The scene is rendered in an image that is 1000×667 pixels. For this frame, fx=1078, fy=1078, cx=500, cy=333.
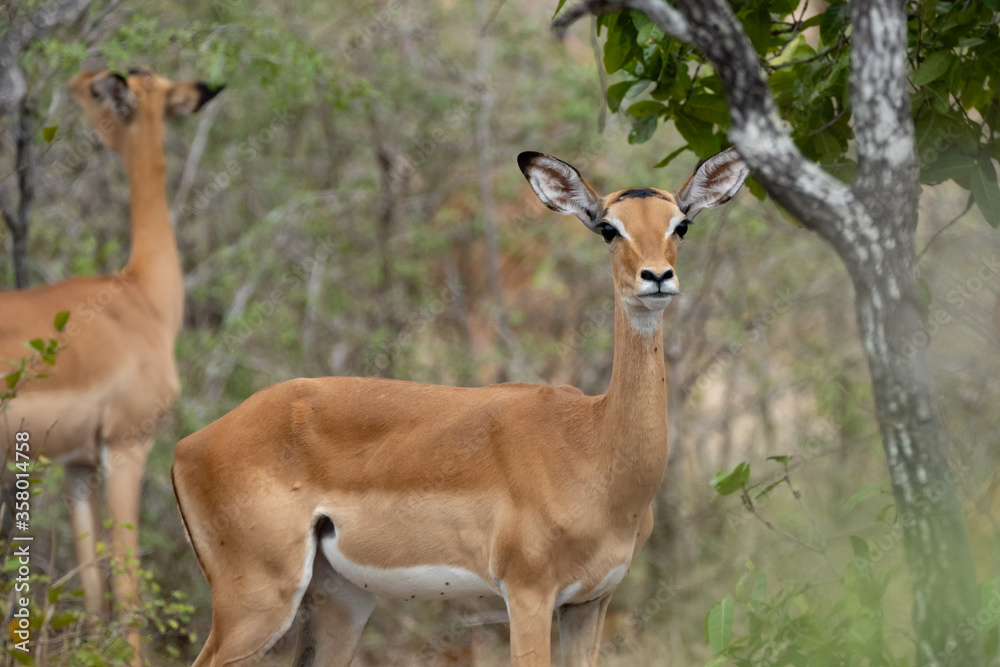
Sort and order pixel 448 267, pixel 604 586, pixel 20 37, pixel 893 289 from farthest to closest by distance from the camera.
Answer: pixel 448 267 → pixel 20 37 → pixel 604 586 → pixel 893 289

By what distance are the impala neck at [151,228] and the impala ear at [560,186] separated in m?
3.05

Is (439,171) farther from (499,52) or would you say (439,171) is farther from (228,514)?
(228,514)

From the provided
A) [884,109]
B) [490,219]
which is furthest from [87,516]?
[884,109]

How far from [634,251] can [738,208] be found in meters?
5.26

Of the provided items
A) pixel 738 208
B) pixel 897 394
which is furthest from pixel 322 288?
pixel 897 394

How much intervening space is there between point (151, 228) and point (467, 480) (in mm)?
3294

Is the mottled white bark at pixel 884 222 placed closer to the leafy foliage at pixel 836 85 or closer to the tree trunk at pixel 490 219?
the leafy foliage at pixel 836 85

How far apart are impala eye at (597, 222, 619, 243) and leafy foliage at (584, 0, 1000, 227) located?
347 millimetres

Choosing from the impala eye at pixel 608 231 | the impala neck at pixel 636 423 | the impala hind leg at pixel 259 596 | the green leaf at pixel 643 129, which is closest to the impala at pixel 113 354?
the impala hind leg at pixel 259 596

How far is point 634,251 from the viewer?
3473mm

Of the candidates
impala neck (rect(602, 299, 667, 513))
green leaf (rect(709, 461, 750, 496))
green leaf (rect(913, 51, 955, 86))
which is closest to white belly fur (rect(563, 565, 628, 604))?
impala neck (rect(602, 299, 667, 513))

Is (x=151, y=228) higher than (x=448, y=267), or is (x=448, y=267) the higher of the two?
(x=448, y=267)

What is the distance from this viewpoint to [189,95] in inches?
251

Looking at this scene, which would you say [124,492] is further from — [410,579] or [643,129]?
[643,129]
